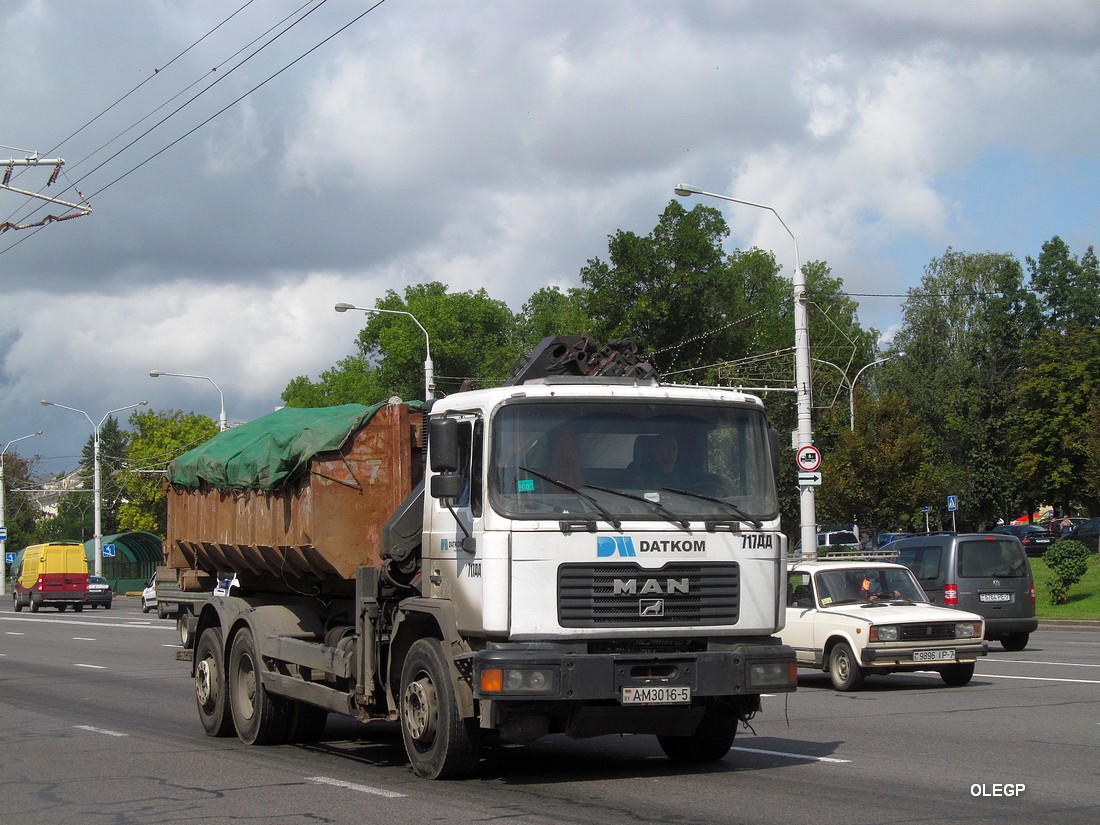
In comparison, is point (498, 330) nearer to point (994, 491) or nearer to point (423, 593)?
point (994, 491)

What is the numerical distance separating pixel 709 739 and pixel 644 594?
1.82 m

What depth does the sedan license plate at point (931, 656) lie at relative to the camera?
15.1 meters

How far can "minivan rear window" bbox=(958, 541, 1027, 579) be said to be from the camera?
66.2 feet

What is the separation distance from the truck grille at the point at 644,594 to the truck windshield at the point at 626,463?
34 centimetres

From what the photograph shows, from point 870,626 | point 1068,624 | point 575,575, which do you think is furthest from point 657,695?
point 1068,624

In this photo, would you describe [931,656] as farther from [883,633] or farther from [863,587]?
[863,587]

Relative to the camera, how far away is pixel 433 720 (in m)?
8.98

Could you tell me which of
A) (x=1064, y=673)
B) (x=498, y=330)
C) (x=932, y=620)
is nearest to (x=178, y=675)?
(x=932, y=620)

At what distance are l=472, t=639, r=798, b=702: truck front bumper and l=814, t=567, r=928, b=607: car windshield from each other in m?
7.41

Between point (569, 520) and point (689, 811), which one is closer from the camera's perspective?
point (689, 811)

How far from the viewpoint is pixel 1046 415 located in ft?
226

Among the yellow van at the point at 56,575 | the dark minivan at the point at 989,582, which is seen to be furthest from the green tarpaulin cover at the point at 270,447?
the yellow van at the point at 56,575

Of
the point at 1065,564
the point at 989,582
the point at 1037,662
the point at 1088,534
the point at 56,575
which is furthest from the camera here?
the point at 1088,534

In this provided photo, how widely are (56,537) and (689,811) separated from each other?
133637 millimetres
